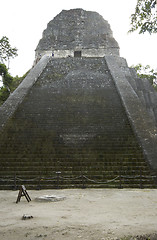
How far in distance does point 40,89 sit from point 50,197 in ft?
26.7

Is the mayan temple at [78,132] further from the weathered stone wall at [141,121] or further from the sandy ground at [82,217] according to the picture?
the sandy ground at [82,217]

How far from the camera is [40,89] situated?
11961mm

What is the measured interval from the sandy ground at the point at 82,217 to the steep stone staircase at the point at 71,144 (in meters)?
0.97

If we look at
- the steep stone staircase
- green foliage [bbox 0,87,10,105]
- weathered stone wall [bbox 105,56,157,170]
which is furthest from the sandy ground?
green foliage [bbox 0,87,10,105]

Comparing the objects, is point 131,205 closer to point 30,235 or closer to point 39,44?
point 30,235

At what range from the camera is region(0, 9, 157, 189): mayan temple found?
640cm

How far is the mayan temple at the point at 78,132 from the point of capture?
6.40 meters

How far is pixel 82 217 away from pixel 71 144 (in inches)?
167

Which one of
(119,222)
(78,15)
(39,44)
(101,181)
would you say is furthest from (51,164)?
(78,15)

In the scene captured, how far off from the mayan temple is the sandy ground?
1.01 meters

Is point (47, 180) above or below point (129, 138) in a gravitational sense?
below

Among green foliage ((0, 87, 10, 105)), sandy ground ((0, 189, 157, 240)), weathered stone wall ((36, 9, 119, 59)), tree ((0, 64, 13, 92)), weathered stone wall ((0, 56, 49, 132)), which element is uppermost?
weathered stone wall ((36, 9, 119, 59))

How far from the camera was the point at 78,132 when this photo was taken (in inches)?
325

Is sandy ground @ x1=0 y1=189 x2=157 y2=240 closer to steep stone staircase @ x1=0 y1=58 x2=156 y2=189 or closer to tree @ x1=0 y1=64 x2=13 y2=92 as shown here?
steep stone staircase @ x1=0 y1=58 x2=156 y2=189
